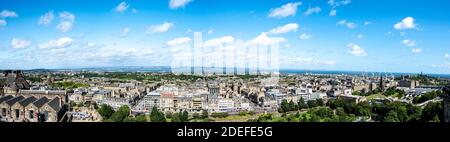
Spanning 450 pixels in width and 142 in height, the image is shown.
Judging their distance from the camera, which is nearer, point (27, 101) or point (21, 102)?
point (21, 102)

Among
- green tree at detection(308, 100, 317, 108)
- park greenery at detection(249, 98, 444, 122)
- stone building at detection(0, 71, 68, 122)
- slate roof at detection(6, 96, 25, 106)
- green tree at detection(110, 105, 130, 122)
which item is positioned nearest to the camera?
stone building at detection(0, 71, 68, 122)

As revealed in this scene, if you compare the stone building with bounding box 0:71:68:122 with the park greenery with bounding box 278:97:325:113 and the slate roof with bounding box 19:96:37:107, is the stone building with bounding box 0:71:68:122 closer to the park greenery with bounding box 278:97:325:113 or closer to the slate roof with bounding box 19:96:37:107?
the slate roof with bounding box 19:96:37:107

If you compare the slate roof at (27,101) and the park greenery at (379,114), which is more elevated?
the slate roof at (27,101)

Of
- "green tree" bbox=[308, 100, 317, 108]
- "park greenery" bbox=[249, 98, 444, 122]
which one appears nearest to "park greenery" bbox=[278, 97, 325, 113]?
"green tree" bbox=[308, 100, 317, 108]

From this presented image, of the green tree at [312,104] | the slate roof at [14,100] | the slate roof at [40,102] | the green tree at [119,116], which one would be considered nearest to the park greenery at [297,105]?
the green tree at [312,104]

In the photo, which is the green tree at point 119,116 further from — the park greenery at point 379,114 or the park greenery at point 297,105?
the park greenery at point 297,105

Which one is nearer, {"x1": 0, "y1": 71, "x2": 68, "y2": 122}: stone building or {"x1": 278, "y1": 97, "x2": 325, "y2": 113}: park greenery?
{"x1": 0, "y1": 71, "x2": 68, "y2": 122}: stone building

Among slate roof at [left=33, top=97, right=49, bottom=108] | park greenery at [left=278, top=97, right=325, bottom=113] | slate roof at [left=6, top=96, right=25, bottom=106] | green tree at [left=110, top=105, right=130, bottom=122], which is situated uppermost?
slate roof at [left=6, top=96, right=25, bottom=106]

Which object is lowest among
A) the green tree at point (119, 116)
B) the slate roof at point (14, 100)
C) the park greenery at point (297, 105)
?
the park greenery at point (297, 105)

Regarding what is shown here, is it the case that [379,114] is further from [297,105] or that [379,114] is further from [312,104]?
[312,104]

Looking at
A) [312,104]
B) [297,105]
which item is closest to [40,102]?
[297,105]
